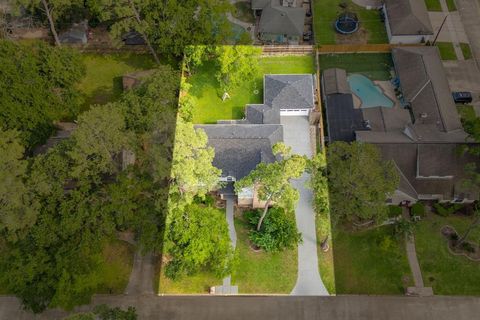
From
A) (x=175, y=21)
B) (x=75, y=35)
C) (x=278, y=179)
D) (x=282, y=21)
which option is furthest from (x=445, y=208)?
(x=75, y=35)

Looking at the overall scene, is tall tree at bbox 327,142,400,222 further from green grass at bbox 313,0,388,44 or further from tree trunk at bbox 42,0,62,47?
tree trunk at bbox 42,0,62,47

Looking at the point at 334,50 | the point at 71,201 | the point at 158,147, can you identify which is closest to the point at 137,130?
the point at 158,147

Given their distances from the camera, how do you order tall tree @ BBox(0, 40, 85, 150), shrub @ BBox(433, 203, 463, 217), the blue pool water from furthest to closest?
the blue pool water
tall tree @ BBox(0, 40, 85, 150)
shrub @ BBox(433, 203, 463, 217)

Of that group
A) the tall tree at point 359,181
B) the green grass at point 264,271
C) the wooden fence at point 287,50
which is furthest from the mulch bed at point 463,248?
the wooden fence at point 287,50

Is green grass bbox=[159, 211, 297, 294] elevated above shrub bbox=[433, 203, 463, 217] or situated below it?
below

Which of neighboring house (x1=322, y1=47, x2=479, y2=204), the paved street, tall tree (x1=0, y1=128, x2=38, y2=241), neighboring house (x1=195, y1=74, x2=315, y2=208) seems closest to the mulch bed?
neighboring house (x1=322, y1=47, x2=479, y2=204)

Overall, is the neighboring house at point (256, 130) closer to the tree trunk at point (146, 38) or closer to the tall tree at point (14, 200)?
the tree trunk at point (146, 38)
